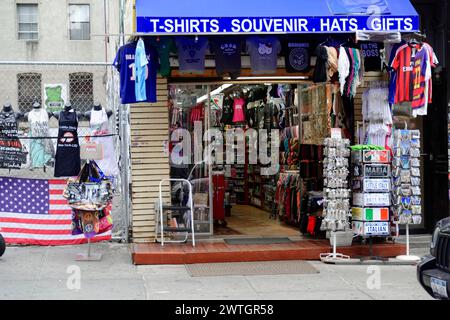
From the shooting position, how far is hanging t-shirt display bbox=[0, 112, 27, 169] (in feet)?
37.8

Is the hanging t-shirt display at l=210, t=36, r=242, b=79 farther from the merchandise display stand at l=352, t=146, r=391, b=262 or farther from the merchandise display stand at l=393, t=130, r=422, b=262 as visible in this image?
the merchandise display stand at l=393, t=130, r=422, b=262

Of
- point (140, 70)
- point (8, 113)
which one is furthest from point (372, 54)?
point (8, 113)

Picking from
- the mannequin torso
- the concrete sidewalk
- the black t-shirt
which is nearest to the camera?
the concrete sidewalk

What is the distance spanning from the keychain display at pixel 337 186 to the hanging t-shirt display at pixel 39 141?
4.98m

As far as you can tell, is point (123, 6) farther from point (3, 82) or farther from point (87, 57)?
point (87, 57)

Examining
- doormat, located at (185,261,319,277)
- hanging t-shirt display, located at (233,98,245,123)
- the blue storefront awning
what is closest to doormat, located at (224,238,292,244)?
doormat, located at (185,261,319,277)

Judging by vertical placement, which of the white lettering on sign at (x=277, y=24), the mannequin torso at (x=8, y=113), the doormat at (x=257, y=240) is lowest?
the doormat at (x=257, y=240)

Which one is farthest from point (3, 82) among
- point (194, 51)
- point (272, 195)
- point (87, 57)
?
point (194, 51)

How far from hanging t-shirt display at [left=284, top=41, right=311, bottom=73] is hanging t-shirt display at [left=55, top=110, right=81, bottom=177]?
3.59 metres

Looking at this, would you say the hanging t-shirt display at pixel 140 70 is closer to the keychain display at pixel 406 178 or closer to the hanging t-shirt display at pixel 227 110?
the keychain display at pixel 406 178

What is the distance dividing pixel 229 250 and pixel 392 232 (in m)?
2.60

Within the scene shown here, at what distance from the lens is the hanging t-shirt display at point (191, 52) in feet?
35.3

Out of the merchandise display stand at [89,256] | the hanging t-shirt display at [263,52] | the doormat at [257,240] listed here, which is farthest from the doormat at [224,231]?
the hanging t-shirt display at [263,52]

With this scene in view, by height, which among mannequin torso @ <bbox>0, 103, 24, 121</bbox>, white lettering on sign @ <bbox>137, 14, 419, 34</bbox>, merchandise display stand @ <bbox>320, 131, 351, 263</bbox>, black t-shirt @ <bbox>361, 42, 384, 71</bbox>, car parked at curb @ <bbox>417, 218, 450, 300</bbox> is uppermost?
white lettering on sign @ <bbox>137, 14, 419, 34</bbox>
